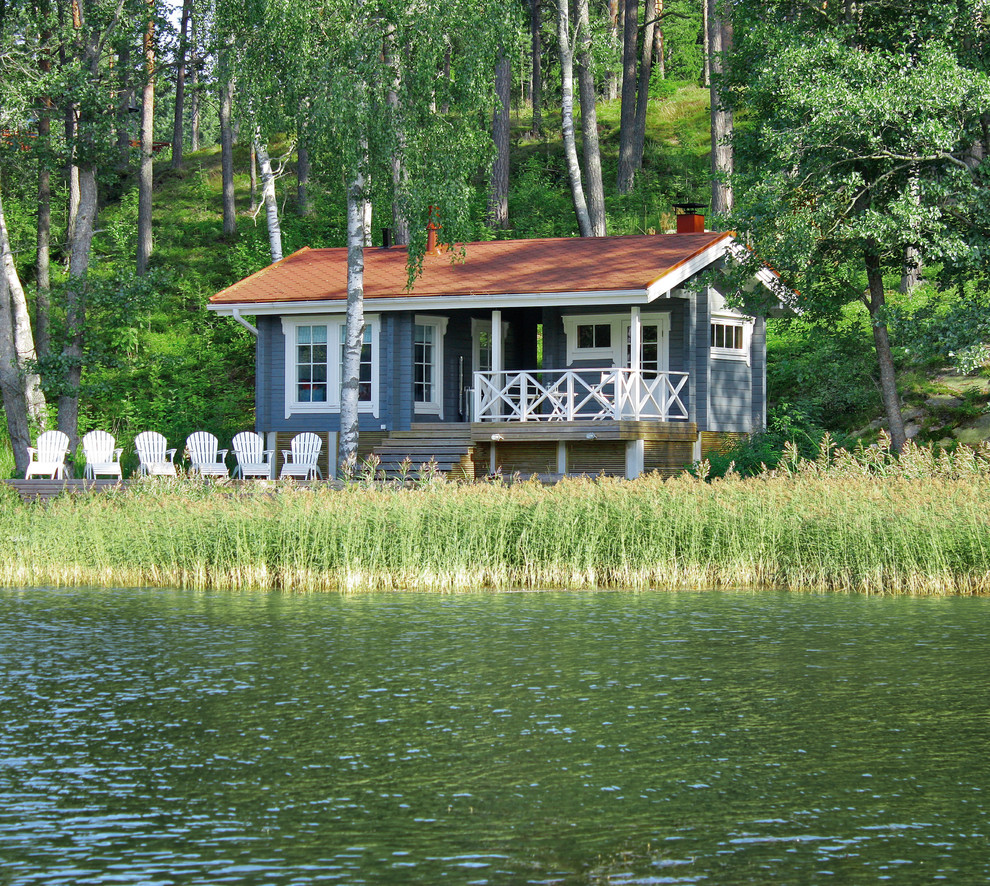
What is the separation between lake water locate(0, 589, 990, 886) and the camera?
5316 mm

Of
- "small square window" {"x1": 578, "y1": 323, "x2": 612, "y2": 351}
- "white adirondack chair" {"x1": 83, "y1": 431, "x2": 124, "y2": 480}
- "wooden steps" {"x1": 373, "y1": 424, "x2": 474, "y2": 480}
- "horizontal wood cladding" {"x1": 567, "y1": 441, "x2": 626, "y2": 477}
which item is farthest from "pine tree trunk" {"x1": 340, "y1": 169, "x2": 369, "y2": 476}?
"small square window" {"x1": 578, "y1": 323, "x2": 612, "y2": 351}

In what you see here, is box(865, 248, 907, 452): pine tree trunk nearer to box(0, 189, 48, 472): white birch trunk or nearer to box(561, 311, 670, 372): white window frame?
box(561, 311, 670, 372): white window frame

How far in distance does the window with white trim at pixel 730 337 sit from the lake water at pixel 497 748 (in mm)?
11472

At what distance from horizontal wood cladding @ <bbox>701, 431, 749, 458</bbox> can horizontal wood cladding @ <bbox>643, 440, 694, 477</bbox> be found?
15.5 inches

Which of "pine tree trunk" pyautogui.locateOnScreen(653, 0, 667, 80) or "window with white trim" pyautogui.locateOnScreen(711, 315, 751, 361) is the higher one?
"pine tree trunk" pyautogui.locateOnScreen(653, 0, 667, 80)

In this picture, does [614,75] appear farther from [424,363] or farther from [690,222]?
[424,363]

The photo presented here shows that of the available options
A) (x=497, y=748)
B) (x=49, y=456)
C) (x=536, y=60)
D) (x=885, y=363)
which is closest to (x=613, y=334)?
(x=885, y=363)

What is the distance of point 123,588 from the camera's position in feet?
47.1

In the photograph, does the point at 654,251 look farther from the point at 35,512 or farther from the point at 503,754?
the point at 503,754

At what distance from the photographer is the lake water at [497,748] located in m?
5.32

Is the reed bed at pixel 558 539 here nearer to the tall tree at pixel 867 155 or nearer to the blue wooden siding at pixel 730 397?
the tall tree at pixel 867 155

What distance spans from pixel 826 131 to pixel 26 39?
1470 centimetres

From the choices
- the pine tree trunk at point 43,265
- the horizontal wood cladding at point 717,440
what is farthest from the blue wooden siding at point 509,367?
the pine tree trunk at point 43,265

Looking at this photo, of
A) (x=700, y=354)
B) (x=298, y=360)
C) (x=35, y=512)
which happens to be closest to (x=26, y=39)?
(x=298, y=360)
